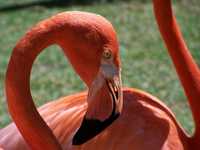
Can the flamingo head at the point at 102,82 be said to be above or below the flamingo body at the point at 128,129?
above

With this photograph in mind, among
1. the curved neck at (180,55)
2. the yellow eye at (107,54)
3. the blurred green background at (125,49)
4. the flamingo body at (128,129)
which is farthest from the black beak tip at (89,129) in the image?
the blurred green background at (125,49)

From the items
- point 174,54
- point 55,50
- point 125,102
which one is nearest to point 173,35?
point 174,54

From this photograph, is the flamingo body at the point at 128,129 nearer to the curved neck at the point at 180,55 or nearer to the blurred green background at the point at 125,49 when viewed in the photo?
the curved neck at the point at 180,55

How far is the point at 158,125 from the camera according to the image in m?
3.24

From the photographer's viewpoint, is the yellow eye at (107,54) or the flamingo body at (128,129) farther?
the flamingo body at (128,129)

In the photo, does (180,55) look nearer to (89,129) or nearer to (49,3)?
(89,129)

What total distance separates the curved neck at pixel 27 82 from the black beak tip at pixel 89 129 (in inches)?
3.8

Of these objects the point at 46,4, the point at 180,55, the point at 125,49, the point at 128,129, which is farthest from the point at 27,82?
the point at 46,4

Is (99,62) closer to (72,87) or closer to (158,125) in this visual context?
(158,125)

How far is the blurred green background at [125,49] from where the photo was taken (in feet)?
18.3

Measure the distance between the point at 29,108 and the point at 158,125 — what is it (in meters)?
0.94

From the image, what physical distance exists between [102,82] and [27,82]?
283 mm

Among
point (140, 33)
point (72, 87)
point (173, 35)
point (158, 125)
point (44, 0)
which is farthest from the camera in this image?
point (44, 0)

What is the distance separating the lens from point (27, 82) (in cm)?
250
